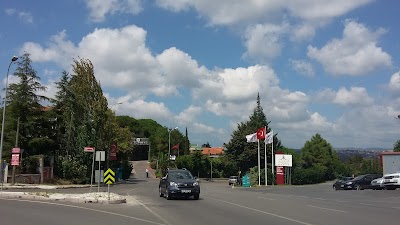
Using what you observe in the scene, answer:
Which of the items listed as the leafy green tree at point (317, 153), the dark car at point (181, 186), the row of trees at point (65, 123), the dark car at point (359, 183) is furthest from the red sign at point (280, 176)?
the dark car at point (181, 186)

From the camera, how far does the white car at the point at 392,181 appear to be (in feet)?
125

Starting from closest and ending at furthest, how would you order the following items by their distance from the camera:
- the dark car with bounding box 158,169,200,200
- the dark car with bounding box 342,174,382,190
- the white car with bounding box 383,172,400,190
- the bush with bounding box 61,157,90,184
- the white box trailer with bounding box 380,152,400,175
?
the dark car with bounding box 158,169,200,200
the white car with bounding box 383,172,400,190
the dark car with bounding box 342,174,382,190
the bush with bounding box 61,157,90,184
the white box trailer with bounding box 380,152,400,175

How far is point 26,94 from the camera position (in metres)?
43.8

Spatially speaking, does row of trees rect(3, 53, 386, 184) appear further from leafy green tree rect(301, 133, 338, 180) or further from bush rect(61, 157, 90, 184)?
leafy green tree rect(301, 133, 338, 180)

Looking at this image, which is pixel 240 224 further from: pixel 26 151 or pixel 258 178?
pixel 258 178

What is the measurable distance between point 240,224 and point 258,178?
42.3 m

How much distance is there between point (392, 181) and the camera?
38.3 m

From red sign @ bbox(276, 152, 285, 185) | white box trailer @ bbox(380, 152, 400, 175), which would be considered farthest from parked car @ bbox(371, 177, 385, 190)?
Answer: red sign @ bbox(276, 152, 285, 185)

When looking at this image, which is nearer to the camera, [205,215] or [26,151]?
[205,215]

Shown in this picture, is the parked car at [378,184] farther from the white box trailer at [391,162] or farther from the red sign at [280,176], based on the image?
the red sign at [280,176]

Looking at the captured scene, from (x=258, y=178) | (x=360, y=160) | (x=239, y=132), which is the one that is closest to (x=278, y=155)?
(x=258, y=178)

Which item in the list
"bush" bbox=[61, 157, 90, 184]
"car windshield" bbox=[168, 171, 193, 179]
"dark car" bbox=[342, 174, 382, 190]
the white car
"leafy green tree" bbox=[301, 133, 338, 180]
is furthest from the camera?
"leafy green tree" bbox=[301, 133, 338, 180]

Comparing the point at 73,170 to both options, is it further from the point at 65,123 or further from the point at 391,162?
the point at 391,162

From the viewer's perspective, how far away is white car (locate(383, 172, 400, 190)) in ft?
125
